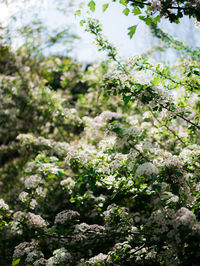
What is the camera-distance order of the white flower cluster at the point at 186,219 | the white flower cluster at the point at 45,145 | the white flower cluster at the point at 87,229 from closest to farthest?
the white flower cluster at the point at 186,219
the white flower cluster at the point at 87,229
the white flower cluster at the point at 45,145

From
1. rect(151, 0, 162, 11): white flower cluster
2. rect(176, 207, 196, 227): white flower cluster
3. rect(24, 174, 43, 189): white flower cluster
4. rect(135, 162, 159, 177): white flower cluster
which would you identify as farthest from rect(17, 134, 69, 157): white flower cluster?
rect(151, 0, 162, 11): white flower cluster

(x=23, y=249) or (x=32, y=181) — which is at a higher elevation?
(x=32, y=181)

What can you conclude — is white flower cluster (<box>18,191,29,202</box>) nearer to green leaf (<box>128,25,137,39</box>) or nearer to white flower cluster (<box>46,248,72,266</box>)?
white flower cluster (<box>46,248,72,266</box>)

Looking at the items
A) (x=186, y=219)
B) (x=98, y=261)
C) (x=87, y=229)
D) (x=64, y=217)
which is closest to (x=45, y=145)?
(x=64, y=217)

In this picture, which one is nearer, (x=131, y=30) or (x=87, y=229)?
(x=131, y=30)

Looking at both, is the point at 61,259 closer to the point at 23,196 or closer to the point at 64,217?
the point at 64,217

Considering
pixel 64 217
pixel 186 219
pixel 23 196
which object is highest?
pixel 23 196

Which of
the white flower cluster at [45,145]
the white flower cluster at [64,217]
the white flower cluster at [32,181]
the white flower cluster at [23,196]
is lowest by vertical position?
the white flower cluster at [64,217]

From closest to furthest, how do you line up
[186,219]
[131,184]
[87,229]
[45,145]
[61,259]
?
[186,219] < [61,259] < [131,184] < [87,229] < [45,145]

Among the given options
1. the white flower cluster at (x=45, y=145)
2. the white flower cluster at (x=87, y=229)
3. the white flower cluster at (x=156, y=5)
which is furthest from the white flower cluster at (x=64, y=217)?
the white flower cluster at (x=156, y=5)

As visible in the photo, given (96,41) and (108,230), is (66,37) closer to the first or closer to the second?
(96,41)

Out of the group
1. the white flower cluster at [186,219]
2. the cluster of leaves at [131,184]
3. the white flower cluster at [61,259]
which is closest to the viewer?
the white flower cluster at [186,219]

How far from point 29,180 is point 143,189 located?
1353 mm

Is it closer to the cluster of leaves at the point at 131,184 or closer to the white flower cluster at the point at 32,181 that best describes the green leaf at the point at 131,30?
the cluster of leaves at the point at 131,184
